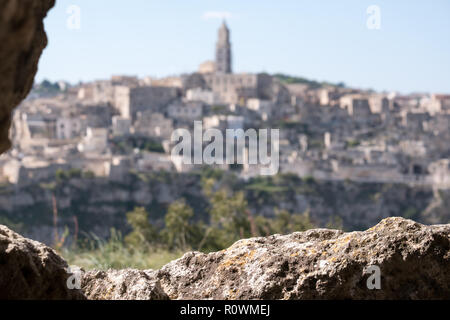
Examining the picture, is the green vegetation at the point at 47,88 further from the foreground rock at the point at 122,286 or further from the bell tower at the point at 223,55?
the foreground rock at the point at 122,286

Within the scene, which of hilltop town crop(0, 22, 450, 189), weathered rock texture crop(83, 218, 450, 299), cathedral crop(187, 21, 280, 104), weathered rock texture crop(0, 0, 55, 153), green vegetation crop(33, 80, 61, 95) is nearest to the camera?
weathered rock texture crop(0, 0, 55, 153)

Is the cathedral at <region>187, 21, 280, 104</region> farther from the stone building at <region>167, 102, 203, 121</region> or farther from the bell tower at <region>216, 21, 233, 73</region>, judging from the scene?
the bell tower at <region>216, 21, 233, 73</region>

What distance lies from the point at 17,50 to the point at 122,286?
0.99 metres

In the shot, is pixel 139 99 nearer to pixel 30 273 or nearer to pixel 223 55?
pixel 223 55

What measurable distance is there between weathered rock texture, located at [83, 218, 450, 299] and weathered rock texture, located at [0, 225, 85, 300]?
0.71ft

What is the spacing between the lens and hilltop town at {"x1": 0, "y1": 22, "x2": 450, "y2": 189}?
172 ft

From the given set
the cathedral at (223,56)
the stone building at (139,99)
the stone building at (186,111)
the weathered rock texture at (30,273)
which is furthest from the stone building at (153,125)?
the weathered rock texture at (30,273)

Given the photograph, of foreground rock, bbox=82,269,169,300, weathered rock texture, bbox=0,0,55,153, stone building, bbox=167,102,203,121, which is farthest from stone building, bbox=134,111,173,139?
weathered rock texture, bbox=0,0,55,153

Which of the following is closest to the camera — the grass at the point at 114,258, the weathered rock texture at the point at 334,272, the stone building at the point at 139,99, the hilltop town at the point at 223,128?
the weathered rock texture at the point at 334,272

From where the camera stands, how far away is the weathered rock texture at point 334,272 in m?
2.66

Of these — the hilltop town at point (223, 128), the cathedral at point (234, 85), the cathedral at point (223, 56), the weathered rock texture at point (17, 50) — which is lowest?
the hilltop town at point (223, 128)

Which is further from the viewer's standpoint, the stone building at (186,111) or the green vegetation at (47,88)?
the green vegetation at (47,88)

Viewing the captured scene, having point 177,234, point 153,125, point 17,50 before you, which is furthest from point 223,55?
point 17,50

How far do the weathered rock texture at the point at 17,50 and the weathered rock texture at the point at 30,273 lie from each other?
0.43m
